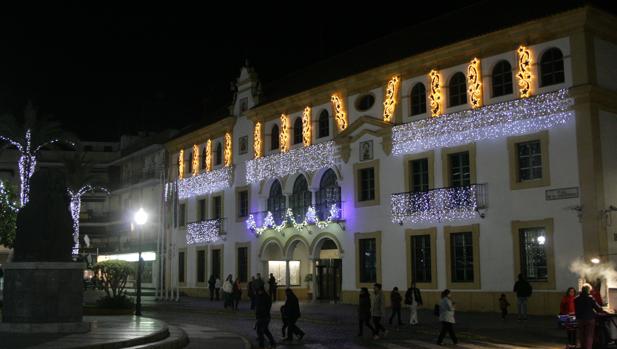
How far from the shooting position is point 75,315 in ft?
55.1

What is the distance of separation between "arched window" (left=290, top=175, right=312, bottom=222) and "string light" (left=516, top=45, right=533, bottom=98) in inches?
524

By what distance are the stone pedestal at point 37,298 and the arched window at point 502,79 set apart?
18506 mm

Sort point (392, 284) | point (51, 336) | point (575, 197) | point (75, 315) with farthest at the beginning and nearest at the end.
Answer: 1. point (392, 284)
2. point (575, 197)
3. point (75, 315)
4. point (51, 336)

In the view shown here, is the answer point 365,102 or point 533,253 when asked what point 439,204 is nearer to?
point 533,253

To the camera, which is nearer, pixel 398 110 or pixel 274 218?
pixel 398 110

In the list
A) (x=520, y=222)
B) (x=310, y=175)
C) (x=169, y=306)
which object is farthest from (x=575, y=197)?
(x=169, y=306)

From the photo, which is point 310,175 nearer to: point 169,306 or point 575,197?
point 169,306

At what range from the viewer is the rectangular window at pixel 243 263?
41925 millimetres

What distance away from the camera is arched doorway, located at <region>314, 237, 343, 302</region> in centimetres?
3623

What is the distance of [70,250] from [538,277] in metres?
17.2

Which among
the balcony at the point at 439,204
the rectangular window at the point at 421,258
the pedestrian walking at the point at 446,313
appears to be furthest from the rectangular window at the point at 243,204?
the pedestrian walking at the point at 446,313

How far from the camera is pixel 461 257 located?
29.7m

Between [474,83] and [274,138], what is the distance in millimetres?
14150

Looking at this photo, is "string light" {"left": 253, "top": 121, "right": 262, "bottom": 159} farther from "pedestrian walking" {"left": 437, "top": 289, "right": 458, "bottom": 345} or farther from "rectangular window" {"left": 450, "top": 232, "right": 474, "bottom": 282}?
"pedestrian walking" {"left": 437, "top": 289, "right": 458, "bottom": 345}
